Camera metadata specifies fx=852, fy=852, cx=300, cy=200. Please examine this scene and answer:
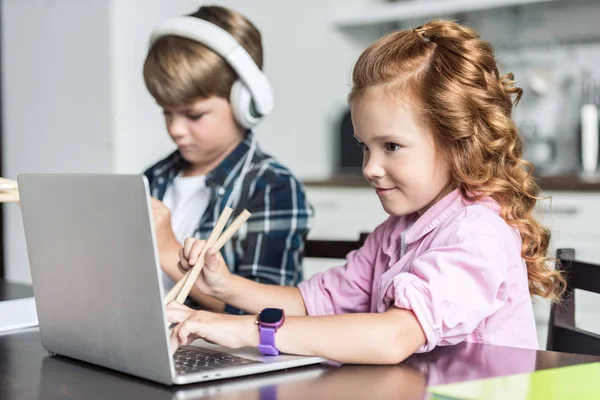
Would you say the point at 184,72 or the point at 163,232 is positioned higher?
the point at 184,72

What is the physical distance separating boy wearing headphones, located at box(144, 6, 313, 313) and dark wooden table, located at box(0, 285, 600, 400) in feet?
2.21

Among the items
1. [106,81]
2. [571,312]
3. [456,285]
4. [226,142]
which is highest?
[106,81]

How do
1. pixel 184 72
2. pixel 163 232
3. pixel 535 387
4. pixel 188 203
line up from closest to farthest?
1. pixel 535 387
2. pixel 163 232
3. pixel 184 72
4. pixel 188 203

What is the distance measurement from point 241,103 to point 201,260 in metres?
0.63

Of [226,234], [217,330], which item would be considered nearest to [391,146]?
[226,234]

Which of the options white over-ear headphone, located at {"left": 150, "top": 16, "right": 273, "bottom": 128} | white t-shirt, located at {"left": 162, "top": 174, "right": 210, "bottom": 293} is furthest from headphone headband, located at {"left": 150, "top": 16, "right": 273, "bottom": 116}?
white t-shirt, located at {"left": 162, "top": 174, "right": 210, "bottom": 293}

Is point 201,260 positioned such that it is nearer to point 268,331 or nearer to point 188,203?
point 268,331

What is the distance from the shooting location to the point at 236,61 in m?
1.63

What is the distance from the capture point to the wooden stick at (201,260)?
102cm

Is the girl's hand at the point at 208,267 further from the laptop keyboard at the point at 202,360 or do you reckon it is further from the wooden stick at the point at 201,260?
the laptop keyboard at the point at 202,360

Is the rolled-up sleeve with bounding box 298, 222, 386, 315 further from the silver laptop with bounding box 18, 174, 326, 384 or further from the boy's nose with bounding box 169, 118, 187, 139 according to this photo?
the boy's nose with bounding box 169, 118, 187, 139

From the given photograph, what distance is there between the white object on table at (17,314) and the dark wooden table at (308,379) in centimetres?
24

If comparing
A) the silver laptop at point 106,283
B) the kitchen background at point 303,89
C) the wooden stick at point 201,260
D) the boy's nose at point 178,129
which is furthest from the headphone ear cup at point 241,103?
the kitchen background at point 303,89

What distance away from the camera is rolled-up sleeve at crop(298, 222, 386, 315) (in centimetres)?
128
